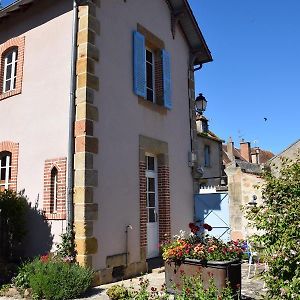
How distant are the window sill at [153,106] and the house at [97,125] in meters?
0.03

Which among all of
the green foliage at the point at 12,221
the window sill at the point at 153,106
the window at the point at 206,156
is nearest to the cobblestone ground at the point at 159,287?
the green foliage at the point at 12,221

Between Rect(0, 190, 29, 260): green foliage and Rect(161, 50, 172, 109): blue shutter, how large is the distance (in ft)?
14.3

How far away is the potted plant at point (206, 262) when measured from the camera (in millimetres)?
5645

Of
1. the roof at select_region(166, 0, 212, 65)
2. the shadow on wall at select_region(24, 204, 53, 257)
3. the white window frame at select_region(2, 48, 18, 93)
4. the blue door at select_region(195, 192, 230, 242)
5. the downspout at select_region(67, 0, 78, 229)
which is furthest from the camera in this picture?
the roof at select_region(166, 0, 212, 65)

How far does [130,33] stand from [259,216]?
5.99 m

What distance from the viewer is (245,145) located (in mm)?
33938

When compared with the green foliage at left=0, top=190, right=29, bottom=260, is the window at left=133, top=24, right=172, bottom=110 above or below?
above

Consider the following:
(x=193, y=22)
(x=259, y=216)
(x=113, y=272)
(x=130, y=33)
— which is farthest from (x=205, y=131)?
(x=259, y=216)

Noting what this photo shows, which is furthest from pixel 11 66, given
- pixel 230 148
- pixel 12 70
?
pixel 230 148

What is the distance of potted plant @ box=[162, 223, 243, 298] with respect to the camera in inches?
222

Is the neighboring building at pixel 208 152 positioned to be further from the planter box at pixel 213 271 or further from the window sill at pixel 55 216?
the planter box at pixel 213 271

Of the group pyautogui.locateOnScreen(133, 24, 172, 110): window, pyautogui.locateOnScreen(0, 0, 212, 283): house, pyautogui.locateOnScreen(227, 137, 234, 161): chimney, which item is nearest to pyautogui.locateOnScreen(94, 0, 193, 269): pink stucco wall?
pyautogui.locateOnScreen(0, 0, 212, 283): house

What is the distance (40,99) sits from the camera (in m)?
8.00

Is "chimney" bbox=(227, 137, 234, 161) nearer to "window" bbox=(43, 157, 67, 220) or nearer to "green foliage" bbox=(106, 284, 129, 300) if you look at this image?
"window" bbox=(43, 157, 67, 220)
